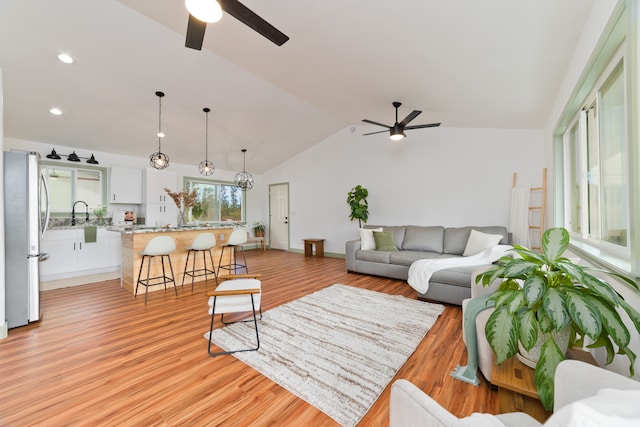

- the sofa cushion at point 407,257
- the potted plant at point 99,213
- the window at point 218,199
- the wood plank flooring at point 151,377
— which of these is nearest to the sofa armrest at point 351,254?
the sofa cushion at point 407,257

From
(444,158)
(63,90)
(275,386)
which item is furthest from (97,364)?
(444,158)

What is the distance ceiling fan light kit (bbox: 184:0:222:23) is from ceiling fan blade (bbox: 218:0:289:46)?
0.25 feet

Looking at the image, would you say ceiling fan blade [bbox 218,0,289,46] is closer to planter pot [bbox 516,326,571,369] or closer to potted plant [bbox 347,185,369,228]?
planter pot [bbox 516,326,571,369]

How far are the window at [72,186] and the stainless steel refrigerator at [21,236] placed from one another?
9.53ft

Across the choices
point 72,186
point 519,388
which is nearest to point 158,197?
point 72,186

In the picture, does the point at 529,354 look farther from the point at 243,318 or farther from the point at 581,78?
the point at 243,318

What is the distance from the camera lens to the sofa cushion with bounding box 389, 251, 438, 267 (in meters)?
4.33

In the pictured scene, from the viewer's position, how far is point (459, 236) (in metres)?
4.64

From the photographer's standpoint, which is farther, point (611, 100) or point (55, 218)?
point (55, 218)

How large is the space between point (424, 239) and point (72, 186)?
7.09m

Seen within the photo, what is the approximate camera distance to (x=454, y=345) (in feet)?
7.78

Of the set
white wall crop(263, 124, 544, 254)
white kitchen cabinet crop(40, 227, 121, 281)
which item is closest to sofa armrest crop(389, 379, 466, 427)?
white wall crop(263, 124, 544, 254)

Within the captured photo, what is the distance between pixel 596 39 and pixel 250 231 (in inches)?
318

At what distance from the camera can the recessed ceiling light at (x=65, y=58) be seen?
315 cm
